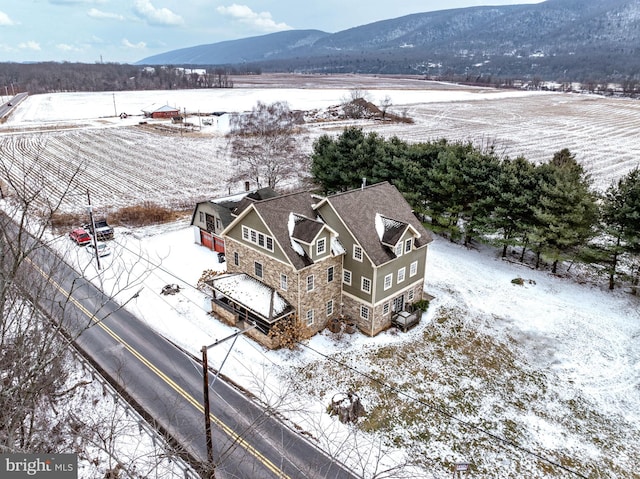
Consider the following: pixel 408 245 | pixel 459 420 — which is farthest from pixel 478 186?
pixel 459 420

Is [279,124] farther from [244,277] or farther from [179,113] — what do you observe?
[179,113]

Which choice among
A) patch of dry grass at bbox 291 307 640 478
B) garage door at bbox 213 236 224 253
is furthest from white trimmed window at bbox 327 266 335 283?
garage door at bbox 213 236 224 253

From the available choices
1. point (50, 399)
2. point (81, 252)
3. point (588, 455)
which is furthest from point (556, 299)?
point (81, 252)

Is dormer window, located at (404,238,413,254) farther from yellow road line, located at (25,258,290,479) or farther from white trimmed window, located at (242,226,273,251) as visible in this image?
yellow road line, located at (25,258,290,479)

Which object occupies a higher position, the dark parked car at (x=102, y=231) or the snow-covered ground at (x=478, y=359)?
the dark parked car at (x=102, y=231)

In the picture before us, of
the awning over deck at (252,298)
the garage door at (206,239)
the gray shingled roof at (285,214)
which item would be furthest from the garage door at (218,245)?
the gray shingled roof at (285,214)

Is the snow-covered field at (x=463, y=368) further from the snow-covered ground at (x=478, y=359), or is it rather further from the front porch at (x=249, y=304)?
the front porch at (x=249, y=304)
